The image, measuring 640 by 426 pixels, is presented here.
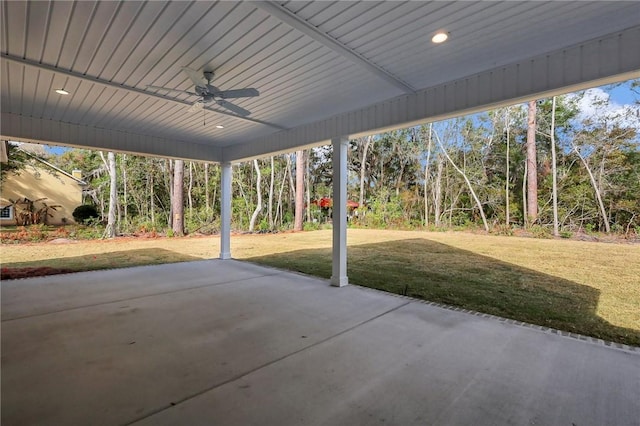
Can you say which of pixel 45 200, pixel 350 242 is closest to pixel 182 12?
pixel 350 242

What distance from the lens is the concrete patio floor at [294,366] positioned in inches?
67.7

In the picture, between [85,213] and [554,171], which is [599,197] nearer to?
[554,171]

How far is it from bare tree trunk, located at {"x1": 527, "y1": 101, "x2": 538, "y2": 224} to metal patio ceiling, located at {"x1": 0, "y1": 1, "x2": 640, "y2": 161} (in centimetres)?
514

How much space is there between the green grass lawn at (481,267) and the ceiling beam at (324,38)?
10.9 ft

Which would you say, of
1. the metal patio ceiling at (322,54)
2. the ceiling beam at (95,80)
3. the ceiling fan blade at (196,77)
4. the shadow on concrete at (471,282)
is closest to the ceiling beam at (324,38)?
the metal patio ceiling at (322,54)

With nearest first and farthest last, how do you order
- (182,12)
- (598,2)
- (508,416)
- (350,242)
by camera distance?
(508,416) → (598,2) → (182,12) → (350,242)

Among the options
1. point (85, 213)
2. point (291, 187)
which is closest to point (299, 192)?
point (291, 187)

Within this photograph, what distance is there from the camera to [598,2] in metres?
2.11

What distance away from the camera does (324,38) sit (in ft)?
8.41

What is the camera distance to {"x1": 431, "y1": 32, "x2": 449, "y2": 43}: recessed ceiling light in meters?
2.52

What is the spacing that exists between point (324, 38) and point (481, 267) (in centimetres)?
554

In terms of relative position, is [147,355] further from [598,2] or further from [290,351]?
[598,2]

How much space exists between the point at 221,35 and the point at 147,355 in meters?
2.82

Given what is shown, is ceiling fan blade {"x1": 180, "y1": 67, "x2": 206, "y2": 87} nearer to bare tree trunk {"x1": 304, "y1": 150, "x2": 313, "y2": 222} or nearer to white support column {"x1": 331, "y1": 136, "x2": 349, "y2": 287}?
white support column {"x1": 331, "y1": 136, "x2": 349, "y2": 287}
